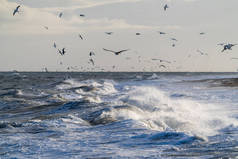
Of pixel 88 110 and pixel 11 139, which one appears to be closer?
pixel 11 139

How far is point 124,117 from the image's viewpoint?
15.8 m

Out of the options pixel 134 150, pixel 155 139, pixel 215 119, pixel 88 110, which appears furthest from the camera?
pixel 88 110

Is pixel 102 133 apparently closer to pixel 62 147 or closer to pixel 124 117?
pixel 62 147

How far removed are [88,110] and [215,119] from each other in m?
6.01

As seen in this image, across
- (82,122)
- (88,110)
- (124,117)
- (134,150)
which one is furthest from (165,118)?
(134,150)

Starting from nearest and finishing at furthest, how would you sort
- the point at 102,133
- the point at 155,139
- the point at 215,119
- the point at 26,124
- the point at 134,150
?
the point at 134,150 < the point at 155,139 < the point at 102,133 < the point at 26,124 < the point at 215,119

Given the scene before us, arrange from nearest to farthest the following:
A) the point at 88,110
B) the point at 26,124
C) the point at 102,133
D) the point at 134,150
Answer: the point at 134,150 < the point at 102,133 < the point at 26,124 < the point at 88,110

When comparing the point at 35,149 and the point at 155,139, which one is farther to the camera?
the point at 155,139

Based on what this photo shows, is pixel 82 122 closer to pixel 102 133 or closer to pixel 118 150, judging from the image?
pixel 102 133

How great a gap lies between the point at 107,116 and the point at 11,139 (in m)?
5.00

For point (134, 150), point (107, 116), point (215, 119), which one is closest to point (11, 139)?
point (134, 150)

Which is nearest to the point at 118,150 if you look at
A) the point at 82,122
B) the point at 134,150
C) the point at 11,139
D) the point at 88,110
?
the point at 134,150

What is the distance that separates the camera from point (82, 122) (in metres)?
15.0

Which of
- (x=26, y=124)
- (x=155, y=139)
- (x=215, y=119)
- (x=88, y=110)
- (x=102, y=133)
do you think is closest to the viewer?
(x=155, y=139)
